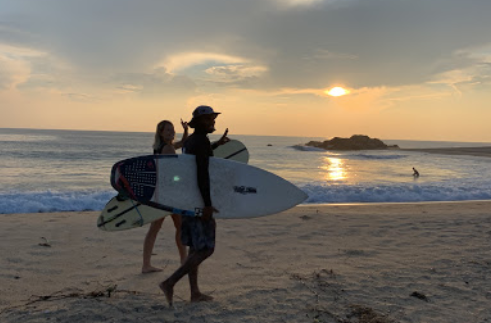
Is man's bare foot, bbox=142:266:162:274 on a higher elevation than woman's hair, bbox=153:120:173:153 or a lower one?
lower

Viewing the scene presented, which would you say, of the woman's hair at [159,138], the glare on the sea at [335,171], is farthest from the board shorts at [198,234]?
the glare on the sea at [335,171]

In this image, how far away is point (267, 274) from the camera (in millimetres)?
3994

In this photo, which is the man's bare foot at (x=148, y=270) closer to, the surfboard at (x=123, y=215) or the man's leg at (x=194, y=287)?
the surfboard at (x=123, y=215)

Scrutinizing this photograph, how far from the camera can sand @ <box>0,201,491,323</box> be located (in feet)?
9.62

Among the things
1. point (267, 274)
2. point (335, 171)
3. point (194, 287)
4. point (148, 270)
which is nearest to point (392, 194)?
point (335, 171)

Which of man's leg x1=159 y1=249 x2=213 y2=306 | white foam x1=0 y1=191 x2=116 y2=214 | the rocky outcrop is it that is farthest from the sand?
the rocky outcrop

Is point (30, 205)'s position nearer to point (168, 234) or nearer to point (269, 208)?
point (168, 234)

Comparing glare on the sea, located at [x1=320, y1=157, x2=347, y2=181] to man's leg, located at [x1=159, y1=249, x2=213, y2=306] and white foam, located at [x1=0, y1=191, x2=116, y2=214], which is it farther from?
man's leg, located at [x1=159, y1=249, x2=213, y2=306]

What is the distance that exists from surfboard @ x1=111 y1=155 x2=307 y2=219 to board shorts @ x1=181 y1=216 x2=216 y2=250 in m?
0.08

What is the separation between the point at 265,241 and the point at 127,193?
3.09 m

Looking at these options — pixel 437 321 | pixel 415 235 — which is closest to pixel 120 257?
pixel 437 321

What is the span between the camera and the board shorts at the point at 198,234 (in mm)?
2861

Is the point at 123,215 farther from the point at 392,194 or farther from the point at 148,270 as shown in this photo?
the point at 392,194

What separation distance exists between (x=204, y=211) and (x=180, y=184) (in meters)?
0.40
